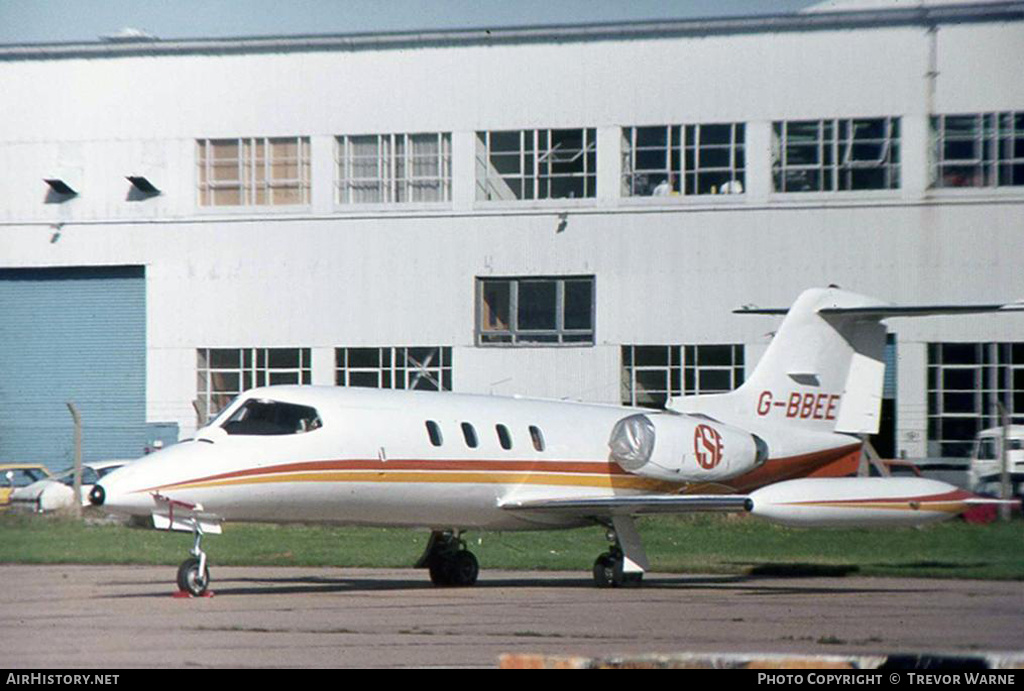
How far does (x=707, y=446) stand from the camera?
70.9 feet

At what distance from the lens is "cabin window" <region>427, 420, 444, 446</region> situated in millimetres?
19516

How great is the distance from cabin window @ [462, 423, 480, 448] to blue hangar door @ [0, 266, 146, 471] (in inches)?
674

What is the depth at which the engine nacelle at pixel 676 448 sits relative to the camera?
21.2 metres

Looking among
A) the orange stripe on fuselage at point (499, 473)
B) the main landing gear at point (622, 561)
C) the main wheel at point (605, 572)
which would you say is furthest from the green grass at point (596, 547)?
the main wheel at point (605, 572)

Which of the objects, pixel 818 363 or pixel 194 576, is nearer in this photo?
pixel 194 576

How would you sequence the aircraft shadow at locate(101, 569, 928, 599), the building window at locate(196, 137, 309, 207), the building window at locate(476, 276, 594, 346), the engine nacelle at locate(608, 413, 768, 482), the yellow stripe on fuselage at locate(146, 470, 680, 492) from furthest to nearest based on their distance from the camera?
the building window at locate(196, 137, 309, 207) → the building window at locate(476, 276, 594, 346) → the engine nacelle at locate(608, 413, 768, 482) → the aircraft shadow at locate(101, 569, 928, 599) → the yellow stripe on fuselage at locate(146, 470, 680, 492)

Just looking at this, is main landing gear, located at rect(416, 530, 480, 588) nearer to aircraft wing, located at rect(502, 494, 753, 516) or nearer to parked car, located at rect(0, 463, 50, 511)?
aircraft wing, located at rect(502, 494, 753, 516)

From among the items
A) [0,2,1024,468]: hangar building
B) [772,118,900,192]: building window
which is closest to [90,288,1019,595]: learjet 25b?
[772,118,900,192]: building window

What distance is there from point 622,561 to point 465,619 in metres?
5.49

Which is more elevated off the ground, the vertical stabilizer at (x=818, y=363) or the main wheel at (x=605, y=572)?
the vertical stabilizer at (x=818, y=363)

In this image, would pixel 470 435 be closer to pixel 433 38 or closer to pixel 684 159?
pixel 684 159

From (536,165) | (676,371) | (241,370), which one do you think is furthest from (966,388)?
(241,370)

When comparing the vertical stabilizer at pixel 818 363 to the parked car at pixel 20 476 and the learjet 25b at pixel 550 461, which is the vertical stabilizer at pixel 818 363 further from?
the parked car at pixel 20 476

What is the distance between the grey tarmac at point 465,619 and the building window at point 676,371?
12.3 m
